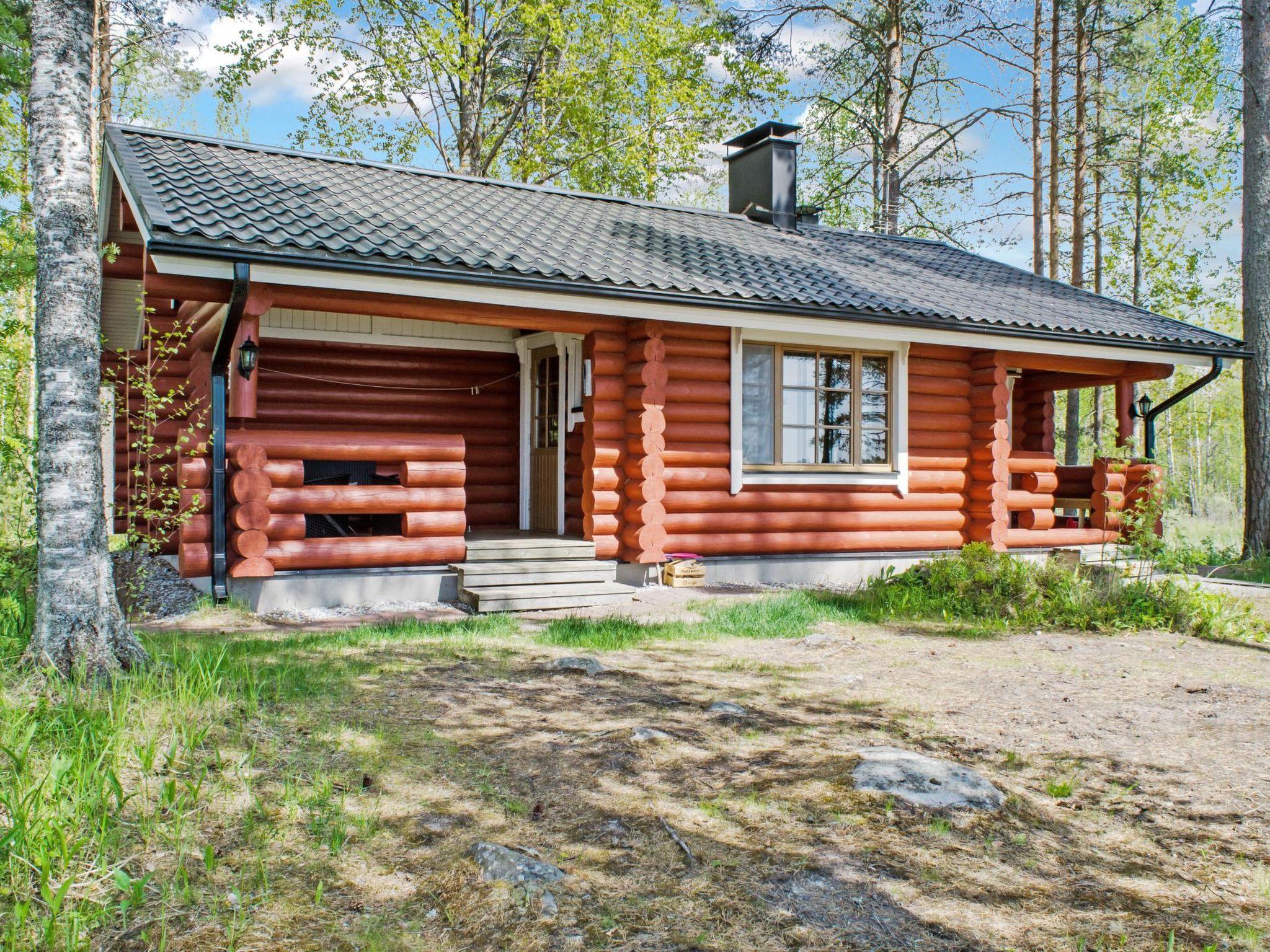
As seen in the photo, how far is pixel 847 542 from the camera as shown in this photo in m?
10.3

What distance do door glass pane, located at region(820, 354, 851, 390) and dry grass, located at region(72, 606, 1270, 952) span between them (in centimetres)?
524

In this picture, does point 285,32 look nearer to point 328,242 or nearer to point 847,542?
point 328,242

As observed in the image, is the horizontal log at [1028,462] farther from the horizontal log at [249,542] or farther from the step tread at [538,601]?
the horizontal log at [249,542]

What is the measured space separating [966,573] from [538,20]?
57.6 ft

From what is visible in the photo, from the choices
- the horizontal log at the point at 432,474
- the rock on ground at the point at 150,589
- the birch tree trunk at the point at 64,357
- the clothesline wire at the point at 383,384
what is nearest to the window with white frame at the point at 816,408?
the clothesline wire at the point at 383,384

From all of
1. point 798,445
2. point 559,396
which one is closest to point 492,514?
point 559,396

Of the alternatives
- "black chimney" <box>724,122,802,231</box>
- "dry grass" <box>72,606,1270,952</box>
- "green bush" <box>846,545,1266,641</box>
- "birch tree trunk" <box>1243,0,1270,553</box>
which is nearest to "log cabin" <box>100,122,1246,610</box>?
"black chimney" <box>724,122,802,231</box>

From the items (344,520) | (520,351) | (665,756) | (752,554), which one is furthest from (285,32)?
(665,756)

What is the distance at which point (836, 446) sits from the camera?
10453 millimetres

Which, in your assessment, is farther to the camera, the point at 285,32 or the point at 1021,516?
the point at 285,32

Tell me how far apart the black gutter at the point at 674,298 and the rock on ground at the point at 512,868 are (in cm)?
539

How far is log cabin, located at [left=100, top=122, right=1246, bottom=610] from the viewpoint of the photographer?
7.59 meters

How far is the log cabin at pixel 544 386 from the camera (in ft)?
24.9

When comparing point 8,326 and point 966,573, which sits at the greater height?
point 8,326
